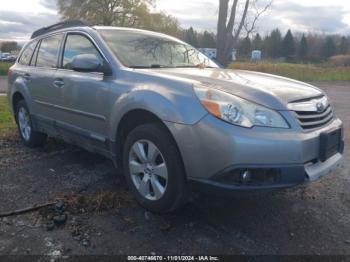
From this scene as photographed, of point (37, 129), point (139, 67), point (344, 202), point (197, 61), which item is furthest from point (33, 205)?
point (344, 202)

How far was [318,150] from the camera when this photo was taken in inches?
119

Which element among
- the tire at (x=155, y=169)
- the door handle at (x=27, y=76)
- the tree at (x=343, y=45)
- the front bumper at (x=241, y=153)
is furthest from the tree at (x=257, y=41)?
the tree at (x=343, y=45)

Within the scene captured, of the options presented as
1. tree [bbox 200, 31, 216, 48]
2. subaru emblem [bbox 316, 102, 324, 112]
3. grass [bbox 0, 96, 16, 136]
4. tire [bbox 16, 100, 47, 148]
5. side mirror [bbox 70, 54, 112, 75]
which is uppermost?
tree [bbox 200, 31, 216, 48]

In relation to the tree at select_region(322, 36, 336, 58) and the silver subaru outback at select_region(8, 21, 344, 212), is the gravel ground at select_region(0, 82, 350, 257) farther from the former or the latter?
the tree at select_region(322, 36, 336, 58)

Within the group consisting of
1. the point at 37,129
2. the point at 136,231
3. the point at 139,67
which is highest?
the point at 139,67

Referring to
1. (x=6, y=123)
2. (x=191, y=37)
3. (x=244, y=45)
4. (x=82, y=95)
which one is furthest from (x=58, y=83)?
(x=191, y=37)

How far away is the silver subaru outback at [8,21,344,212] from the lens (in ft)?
9.12

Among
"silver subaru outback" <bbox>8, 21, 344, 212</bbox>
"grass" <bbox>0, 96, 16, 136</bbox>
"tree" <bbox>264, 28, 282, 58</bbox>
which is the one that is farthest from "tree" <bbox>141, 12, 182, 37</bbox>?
"tree" <bbox>264, 28, 282, 58</bbox>

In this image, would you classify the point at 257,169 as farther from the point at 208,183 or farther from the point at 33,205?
the point at 33,205

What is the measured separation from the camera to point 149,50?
13.9 ft

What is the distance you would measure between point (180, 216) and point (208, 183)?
63 cm

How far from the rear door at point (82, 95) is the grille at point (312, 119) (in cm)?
181

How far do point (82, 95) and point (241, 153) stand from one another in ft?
6.78

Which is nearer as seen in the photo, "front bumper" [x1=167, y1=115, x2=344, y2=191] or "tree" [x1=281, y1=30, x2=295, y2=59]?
"front bumper" [x1=167, y1=115, x2=344, y2=191]
